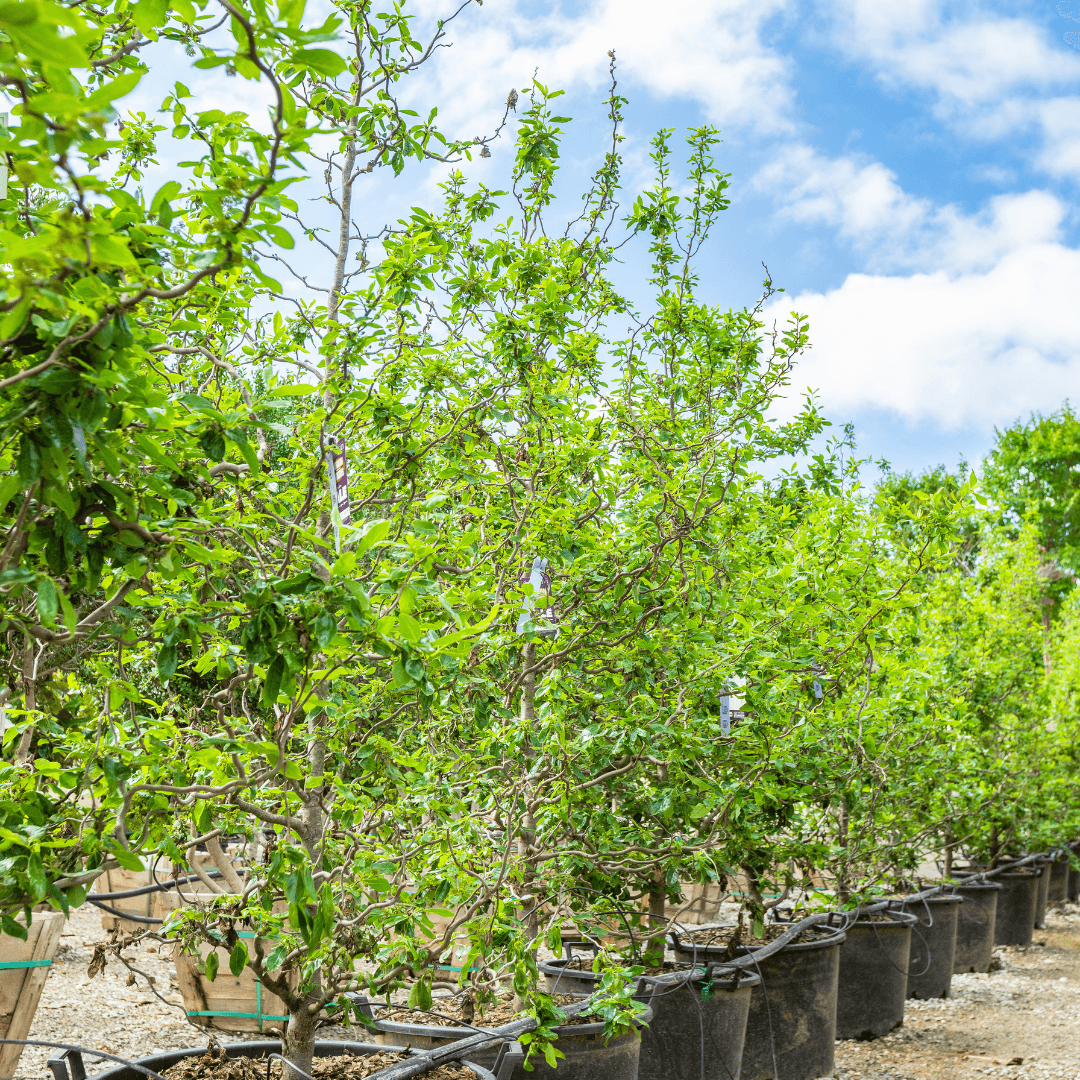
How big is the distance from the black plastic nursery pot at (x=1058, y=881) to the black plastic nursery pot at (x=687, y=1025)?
1059 centimetres

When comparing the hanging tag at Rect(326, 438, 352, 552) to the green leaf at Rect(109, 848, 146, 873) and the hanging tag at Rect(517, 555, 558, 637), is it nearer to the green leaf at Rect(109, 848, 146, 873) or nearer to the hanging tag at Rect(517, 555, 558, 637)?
the hanging tag at Rect(517, 555, 558, 637)

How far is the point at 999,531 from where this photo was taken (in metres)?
12.2

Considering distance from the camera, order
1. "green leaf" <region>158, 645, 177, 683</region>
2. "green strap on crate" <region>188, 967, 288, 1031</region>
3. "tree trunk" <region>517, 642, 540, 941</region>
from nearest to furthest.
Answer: "green leaf" <region>158, 645, 177, 683</region>
"tree trunk" <region>517, 642, 540, 941</region>
"green strap on crate" <region>188, 967, 288, 1031</region>

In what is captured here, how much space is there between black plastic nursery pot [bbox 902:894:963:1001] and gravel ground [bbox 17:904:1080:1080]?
0.12 metres

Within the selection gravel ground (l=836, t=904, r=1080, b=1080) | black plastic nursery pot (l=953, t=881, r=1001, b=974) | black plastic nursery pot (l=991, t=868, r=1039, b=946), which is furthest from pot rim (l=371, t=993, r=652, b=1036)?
black plastic nursery pot (l=991, t=868, r=1039, b=946)

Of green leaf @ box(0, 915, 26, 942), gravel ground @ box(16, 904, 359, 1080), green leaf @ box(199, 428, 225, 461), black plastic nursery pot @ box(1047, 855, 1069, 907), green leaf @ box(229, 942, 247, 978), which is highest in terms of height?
green leaf @ box(199, 428, 225, 461)

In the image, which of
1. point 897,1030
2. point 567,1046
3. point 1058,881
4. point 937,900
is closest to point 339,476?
point 567,1046

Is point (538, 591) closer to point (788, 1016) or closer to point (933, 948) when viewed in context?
point (788, 1016)

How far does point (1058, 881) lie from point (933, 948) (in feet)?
23.6

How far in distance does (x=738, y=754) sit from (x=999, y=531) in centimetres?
1022

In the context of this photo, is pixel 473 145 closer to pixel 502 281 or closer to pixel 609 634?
pixel 502 281

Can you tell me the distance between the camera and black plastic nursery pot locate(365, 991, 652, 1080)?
10.9 ft

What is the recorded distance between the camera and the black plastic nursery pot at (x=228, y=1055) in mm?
2637

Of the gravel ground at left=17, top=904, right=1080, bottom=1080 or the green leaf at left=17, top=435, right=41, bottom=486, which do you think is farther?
the gravel ground at left=17, top=904, right=1080, bottom=1080
